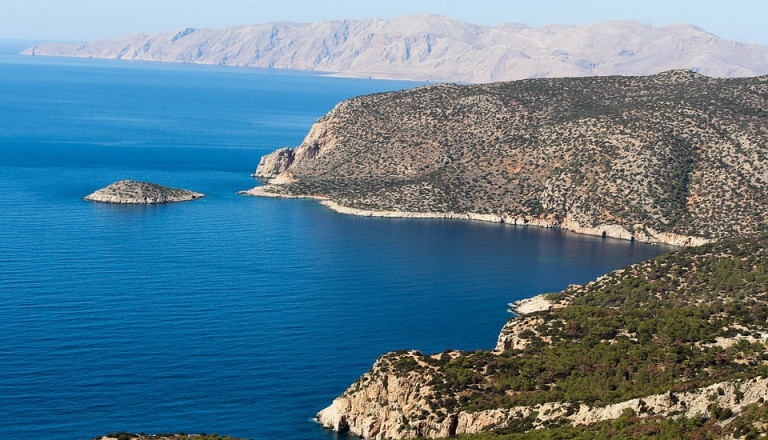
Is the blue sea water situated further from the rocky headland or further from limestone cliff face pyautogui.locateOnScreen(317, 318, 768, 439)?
the rocky headland

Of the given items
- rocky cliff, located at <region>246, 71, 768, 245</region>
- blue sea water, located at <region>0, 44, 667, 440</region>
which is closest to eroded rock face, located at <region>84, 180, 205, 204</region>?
blue sea water, located at <region>0, 44, 667, 440</region>

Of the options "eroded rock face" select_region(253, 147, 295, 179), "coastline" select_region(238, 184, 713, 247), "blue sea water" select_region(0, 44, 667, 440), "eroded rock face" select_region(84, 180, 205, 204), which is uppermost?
"eroded rock face" select_region(253, 147, 295, 179)

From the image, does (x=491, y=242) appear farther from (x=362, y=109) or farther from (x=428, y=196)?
(x=362, y=109)

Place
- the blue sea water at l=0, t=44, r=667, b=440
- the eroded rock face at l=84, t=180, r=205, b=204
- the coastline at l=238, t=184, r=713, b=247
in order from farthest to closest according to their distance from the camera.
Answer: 1. the eroded rock face at l=84, t=180, r=205, b=204
2. the coastline at l=238, t=184, r=713, b=247
3. the blue sea water at l=0, t=44, r=667, b=440

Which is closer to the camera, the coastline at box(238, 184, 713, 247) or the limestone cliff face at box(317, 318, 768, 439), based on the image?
the limestone cliff face at box(317, 318, 768, 439)

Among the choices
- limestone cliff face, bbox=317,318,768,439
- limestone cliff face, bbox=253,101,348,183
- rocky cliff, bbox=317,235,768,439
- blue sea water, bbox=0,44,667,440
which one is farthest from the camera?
limestone cliff face, bbox=253,101,348,183

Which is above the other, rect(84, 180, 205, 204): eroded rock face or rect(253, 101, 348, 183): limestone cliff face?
rect(253, 101, 348, 183): limestone cliff face
